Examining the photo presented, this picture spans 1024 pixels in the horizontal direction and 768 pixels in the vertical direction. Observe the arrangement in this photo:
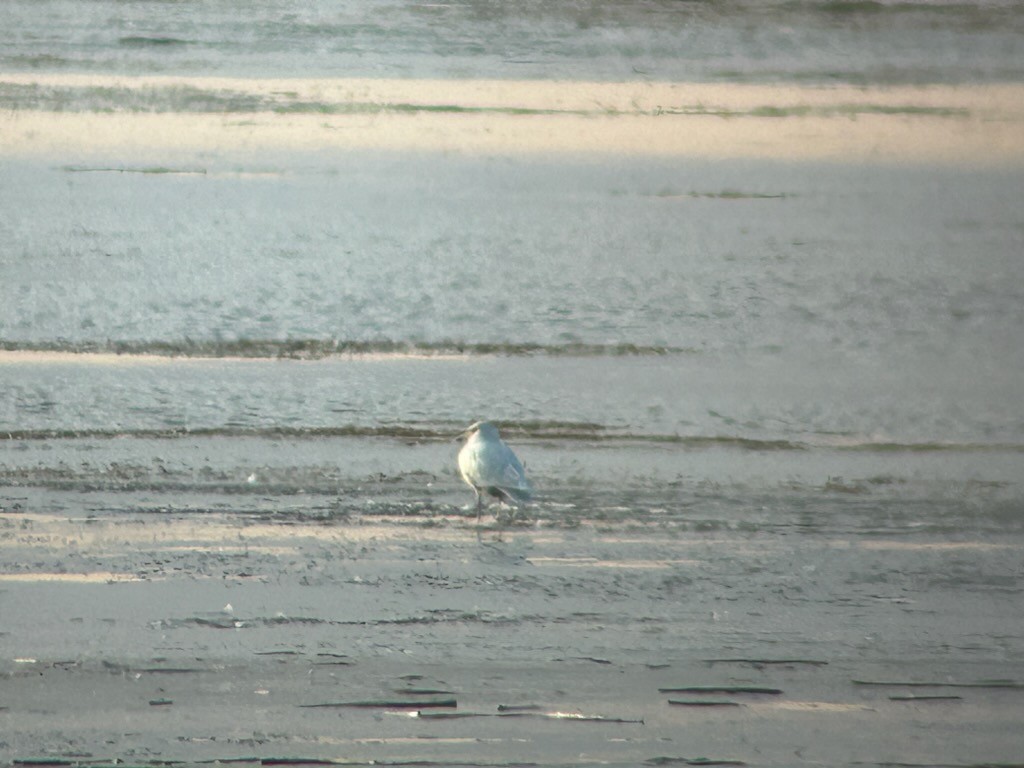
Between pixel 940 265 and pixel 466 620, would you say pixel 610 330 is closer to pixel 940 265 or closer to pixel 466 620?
pixel 940 265

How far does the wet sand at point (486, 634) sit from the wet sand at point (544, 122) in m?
2.43

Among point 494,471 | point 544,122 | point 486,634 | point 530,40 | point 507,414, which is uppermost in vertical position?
point 530,40

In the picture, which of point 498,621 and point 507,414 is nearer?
point 498,621

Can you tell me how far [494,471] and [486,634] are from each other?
1.88 feet

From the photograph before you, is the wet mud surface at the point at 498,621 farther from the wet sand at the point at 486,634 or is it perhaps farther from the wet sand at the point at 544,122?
the wet sand at the point at 544,122

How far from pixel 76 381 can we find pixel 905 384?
2.54 m

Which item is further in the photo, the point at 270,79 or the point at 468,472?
the point at 270,79

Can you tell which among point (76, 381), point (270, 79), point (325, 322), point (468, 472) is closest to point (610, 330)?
point (325, 322)

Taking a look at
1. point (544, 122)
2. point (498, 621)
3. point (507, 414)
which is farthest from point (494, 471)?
point (544, 122)

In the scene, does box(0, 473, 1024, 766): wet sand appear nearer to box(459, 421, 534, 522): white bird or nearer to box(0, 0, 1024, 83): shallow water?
box(459, 421, 534, 522): white bird

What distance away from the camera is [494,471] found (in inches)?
112

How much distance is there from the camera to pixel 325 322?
413cm

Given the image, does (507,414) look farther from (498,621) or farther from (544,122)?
(544,122)

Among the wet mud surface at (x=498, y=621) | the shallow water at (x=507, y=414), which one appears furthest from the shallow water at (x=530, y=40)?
the wet mud surface at (x=498, y=621)
